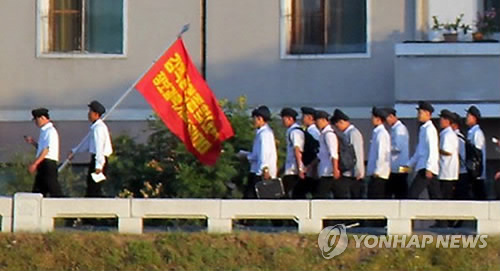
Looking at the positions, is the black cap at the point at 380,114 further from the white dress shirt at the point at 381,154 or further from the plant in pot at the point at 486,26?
the plant in pot at the point at 486,26

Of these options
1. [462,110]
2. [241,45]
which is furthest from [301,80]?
[462,110]

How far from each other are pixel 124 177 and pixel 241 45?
3287mm

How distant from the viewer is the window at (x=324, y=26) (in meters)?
19.4

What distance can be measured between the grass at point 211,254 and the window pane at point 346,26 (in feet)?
19.9

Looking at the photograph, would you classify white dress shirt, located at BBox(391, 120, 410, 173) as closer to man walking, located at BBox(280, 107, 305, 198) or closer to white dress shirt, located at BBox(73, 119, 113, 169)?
man walking, located at BBox(280, 107, 305, 198)

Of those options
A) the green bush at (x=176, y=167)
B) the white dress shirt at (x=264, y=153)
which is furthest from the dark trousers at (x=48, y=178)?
the white dress shirt at (x=264, y=153)

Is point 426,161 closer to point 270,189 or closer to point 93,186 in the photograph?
point 270,189

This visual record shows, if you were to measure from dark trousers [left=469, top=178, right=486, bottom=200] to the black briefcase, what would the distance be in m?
2.54

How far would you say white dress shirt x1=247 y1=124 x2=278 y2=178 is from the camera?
15.4 metres

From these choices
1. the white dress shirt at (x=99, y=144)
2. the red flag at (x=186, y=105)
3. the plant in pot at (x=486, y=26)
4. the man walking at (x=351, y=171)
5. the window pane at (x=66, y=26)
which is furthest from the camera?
the window pane at (x=66, y=26)

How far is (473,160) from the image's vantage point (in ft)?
52.1

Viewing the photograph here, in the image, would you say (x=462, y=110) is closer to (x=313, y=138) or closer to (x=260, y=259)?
(x=313, y=138)

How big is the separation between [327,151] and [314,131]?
28.8 inches

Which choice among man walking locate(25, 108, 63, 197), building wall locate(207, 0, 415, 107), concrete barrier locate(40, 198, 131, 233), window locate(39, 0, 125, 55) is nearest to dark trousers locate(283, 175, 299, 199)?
concrete barrier locate(40, 198, 131, 233)
